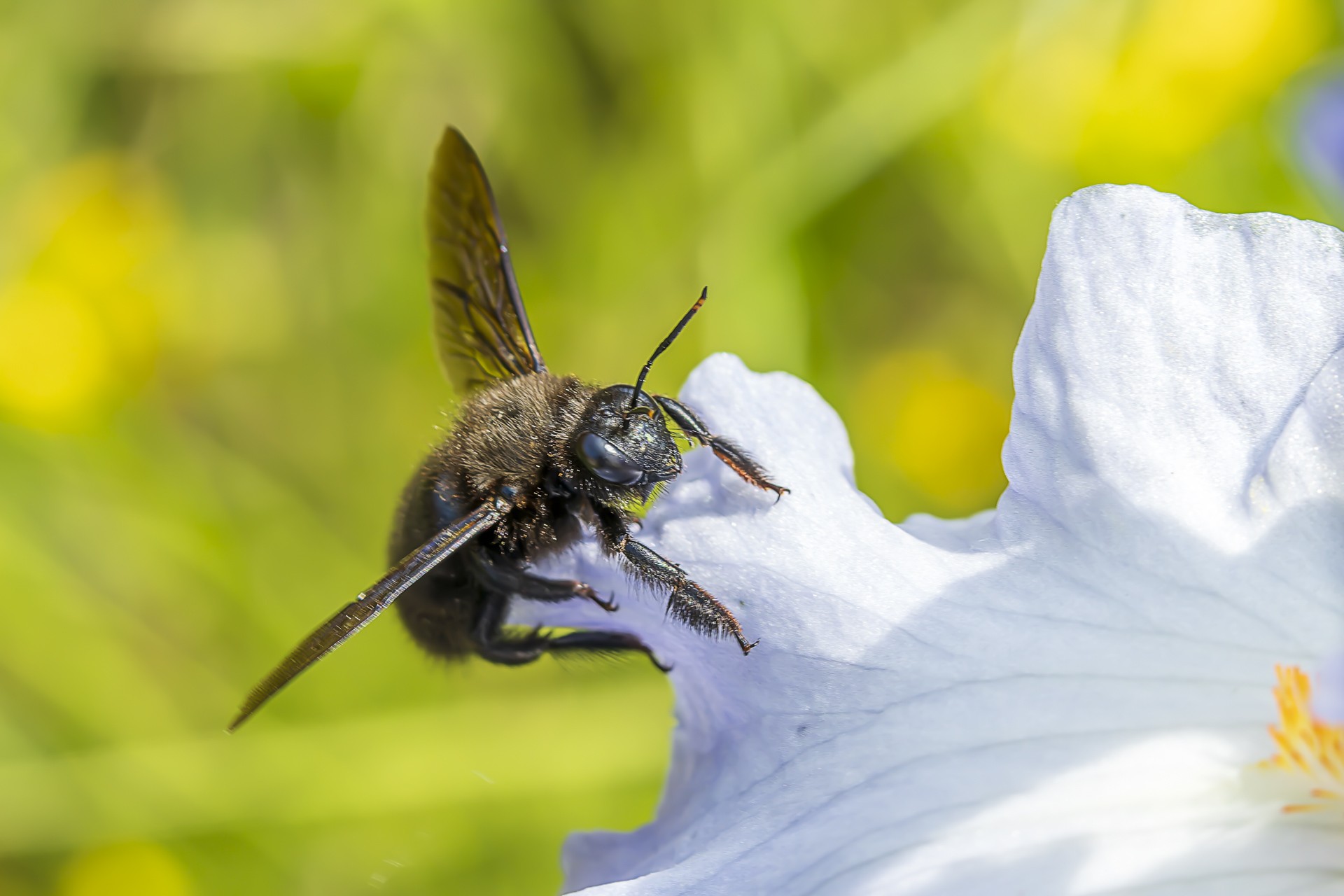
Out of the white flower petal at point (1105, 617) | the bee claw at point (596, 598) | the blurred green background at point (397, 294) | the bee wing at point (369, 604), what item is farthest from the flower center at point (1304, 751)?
the blurred green background at point (397, 294)

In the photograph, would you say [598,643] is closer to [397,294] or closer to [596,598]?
[596,598]

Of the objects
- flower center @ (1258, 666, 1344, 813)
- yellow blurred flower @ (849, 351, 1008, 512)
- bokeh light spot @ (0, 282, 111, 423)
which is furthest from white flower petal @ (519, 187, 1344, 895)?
bokeh light spot @ (0, 282, 111, 423)

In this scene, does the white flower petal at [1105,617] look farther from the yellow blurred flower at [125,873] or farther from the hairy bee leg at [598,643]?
the yellow blurred flower at [125,873]

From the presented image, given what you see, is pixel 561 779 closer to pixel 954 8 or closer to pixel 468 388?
pixel 468 388

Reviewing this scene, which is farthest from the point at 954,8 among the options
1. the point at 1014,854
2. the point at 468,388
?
the point at 1014,854

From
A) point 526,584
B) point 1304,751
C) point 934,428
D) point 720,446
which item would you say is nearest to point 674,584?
point 720,446

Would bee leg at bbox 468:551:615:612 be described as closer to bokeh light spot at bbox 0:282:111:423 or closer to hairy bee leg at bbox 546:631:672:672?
hairy bee leg at bbox 546:631:672:672
